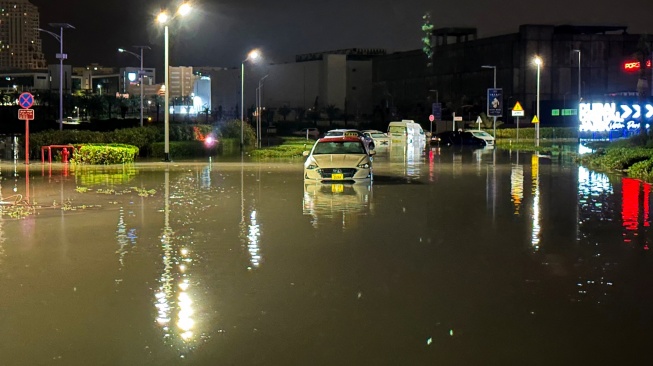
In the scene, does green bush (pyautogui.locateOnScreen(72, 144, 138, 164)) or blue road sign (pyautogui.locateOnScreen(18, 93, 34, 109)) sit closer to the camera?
blue road sign (pyautogui.locateOnScreen(18, 93, 34, 109))

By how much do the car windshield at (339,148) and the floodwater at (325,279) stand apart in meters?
4.82

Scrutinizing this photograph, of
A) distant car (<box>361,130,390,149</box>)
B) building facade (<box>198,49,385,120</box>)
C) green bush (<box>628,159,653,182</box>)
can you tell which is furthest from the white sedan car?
building facade (<box>198,49,385,120</box>)

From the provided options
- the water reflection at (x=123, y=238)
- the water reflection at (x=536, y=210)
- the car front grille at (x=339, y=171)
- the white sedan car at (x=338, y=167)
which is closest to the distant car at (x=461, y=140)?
the water reflection at (x=536, y=210)

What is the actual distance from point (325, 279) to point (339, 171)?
562 inches

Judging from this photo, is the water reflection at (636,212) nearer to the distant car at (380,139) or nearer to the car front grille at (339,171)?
the car front grille at (339,171)

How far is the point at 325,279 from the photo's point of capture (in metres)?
10.5

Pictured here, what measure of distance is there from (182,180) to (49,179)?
13.3ft

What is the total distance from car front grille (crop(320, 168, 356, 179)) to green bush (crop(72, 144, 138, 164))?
46.5 feet

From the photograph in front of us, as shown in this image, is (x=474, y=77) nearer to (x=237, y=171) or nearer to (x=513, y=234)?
(x=237, y=171)

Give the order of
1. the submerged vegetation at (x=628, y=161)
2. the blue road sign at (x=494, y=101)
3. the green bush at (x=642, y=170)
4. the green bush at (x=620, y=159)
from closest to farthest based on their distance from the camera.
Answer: the green bush at (x=642, y=170), the submerged vegetation at (x=628, y=161), the green bush at (x=620, y=159), the blue road sign at (x=494, y=101)

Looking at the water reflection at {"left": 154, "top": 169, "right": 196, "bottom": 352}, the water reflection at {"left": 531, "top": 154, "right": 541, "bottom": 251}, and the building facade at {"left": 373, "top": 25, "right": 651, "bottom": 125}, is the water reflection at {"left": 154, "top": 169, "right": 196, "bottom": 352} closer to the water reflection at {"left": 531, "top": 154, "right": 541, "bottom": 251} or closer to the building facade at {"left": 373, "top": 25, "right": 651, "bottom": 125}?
the water reflection at {"left": 531, "top": 154, "right": 541, "bottom": 251}

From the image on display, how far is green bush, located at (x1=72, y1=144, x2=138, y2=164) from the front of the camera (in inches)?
1410

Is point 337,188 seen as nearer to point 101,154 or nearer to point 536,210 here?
point 536,210

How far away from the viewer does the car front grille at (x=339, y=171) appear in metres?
24.7
